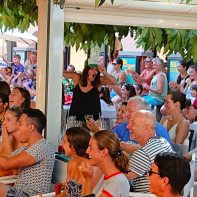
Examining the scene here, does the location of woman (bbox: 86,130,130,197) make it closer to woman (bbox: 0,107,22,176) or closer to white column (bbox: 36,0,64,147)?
woman (bbox: 0,107,22,176)

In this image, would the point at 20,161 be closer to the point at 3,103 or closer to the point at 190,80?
the point at 3,103

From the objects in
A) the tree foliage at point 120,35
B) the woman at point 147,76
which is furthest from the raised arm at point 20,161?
the woman at point 147,76

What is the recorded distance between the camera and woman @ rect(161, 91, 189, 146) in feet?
19.7

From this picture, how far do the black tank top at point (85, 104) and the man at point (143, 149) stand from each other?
297cm

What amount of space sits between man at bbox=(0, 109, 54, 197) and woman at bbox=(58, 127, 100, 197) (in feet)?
1.33

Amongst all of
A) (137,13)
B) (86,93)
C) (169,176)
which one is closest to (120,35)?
(86,93)

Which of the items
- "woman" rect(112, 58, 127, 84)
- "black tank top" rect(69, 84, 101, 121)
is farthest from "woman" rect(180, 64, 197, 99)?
"black tank top" rect(69, 84, 101, 121)

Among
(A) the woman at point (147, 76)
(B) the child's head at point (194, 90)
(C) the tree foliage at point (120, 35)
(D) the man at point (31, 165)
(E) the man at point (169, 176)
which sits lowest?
(D) the man at point (31, 165)

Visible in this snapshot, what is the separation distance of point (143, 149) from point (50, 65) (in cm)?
224

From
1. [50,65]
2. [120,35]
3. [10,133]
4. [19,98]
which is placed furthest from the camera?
[120,35]

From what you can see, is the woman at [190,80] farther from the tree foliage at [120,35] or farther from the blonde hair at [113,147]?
the blonde hair at [113,147]

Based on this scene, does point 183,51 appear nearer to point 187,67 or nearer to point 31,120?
point 187,67

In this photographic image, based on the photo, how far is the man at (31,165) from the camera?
181 inches

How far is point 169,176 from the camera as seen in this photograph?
3.05 metres
